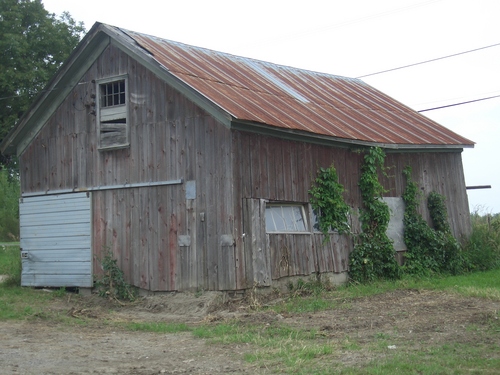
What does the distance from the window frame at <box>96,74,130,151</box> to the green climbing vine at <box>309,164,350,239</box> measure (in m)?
4.36

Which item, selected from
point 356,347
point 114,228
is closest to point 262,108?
point 114,228

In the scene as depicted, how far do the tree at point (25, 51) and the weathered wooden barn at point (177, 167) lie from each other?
15056 millimetres

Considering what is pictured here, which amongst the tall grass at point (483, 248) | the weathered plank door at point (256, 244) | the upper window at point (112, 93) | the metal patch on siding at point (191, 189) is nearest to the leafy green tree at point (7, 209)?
the upper window at point (112, 93)

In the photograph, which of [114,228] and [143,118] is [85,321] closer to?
[114,228]

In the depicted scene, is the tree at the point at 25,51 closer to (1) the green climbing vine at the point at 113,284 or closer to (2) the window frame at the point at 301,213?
(1) the green climbing vine at the point at 113,284

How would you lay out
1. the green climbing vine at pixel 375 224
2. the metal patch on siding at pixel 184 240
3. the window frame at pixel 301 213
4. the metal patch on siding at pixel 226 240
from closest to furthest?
1. the metal patch on siding at pixel 226 240
2. the metal patch on siding at pixel 184 240
3. the window frame at pixel 301 213
4. the green climbing vine at pixel 375 224

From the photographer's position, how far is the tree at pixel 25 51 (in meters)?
31.7

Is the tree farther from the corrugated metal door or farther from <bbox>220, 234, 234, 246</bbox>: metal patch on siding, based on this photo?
<bbox>220, 234, 234, 246</bbox>: metal patch on siding

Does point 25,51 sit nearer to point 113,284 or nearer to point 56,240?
point 56,240

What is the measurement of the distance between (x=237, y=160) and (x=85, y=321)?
4211mm

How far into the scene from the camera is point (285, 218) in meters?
14.9

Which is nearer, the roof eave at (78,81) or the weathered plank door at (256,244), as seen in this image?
the weathered plank door at (256,244)

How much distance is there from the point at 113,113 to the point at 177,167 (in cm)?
Result: 237

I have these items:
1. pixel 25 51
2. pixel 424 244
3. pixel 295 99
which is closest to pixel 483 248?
pixel 424 244
